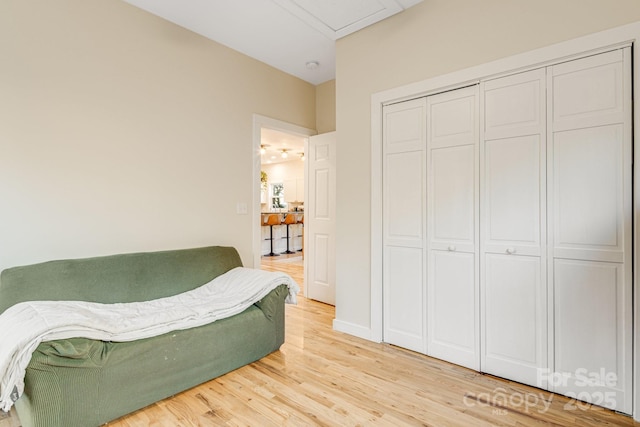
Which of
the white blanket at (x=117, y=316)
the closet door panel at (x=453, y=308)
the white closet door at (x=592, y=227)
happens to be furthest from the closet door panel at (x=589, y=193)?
the white blanket at (x=117, y=316)

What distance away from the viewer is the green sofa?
5.08 ft

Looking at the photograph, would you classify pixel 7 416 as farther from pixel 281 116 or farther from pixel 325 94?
pixel 325 94

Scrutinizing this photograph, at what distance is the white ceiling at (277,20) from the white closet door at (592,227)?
142 cm

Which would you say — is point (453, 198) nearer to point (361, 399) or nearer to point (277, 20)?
point (361, 399)

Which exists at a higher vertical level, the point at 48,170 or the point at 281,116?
the point at 281,116

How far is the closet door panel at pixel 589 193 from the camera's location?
180cm

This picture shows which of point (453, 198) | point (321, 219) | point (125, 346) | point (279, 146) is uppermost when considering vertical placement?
point (279, 146)

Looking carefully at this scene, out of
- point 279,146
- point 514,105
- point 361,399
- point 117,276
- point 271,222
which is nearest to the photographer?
point 361,399

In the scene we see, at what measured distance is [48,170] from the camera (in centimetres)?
220

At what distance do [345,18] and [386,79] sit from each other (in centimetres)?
62

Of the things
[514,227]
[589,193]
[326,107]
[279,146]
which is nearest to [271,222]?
[279,146]

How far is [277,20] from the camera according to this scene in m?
2.81

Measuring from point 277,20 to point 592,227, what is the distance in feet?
9.27

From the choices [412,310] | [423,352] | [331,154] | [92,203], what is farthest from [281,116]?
[423,352]
